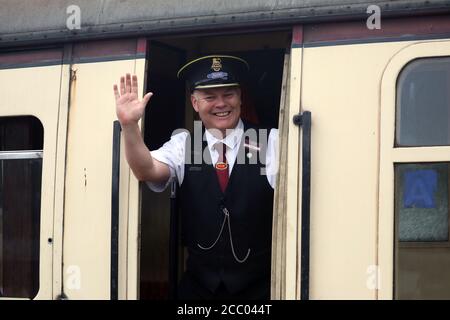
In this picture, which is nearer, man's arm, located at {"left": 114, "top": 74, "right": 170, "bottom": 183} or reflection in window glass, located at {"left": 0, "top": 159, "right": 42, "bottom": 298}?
man's arm, located at {"left": 114, "top": 74, "right": 170, "bottom": 183}

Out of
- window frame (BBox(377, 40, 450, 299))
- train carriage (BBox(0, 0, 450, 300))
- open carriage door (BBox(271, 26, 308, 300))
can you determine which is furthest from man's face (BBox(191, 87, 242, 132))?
window frame (BBox(377, 40, 450, 299))

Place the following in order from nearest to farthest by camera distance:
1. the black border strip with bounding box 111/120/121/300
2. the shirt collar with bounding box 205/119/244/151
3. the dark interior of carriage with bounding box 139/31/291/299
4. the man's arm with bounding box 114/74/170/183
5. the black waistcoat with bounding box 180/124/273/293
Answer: the man's arm with bounding box 114/74/170/183 → the black border strip with bounding box 111/120/121/300 → the black waistcoat with bounding box 180/124/273/293 → the shirt collar with bounding box 205/119/244/151 → the dark interior of carriage with bounding box 139/31/291/299

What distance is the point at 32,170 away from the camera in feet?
12.5

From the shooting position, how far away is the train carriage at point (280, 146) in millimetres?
3133

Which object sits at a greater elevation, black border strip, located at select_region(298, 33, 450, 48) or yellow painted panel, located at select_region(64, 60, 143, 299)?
black border strip, located at select_region(298, 33, 450, 48)

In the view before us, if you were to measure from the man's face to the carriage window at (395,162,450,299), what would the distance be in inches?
38.0

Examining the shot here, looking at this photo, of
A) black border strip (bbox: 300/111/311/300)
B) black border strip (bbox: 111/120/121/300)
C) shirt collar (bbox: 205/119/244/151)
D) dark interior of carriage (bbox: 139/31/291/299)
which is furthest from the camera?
dark interior of carriage (bbox: 139/31/291/299)

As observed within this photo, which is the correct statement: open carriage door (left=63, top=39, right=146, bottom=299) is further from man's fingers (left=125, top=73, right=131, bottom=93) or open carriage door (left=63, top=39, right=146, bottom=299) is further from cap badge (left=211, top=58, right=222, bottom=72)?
cap badge (left=211, top=58, right=222, bottom=72)

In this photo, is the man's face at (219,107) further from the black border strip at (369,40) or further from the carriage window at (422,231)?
the carriage window at (422,231)

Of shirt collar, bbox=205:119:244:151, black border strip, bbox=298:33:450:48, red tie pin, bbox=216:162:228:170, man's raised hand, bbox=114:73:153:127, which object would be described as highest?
black border strip, bbox=298:33:450:48

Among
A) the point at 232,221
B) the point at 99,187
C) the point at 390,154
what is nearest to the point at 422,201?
the point at 390,154

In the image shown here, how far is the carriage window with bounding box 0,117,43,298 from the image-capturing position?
12.4 feet

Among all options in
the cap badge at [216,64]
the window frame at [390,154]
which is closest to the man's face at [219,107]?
the cap badge at [216,64]

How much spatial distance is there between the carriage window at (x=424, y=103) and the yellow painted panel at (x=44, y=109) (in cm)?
171
